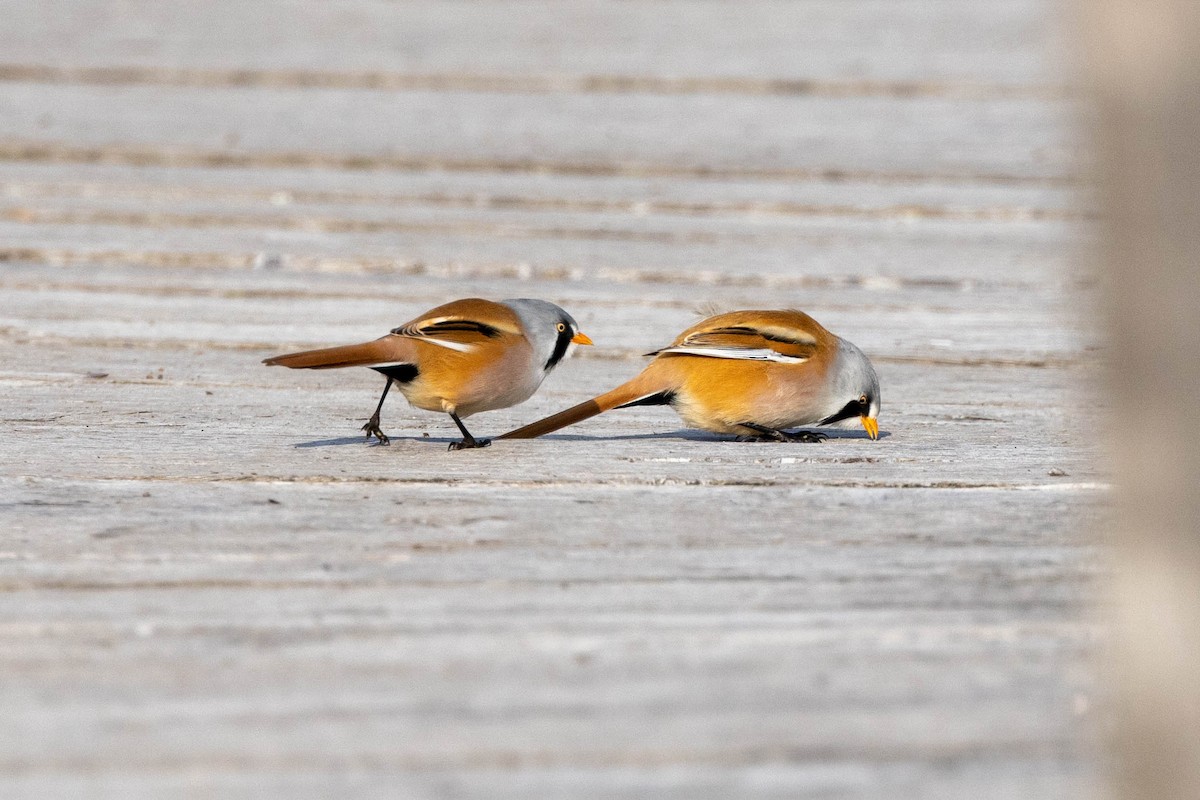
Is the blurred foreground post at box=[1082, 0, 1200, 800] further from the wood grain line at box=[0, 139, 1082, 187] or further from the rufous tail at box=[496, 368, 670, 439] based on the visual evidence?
the wood grain line at box=[0, 139, 1082, 187]

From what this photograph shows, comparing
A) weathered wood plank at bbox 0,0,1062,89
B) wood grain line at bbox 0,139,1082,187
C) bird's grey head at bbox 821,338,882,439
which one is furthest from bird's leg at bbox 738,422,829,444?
weathered wood plank at bbox 0,0,1062,89

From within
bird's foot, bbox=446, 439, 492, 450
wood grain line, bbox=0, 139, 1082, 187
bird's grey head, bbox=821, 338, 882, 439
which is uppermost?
wood grain line, bbox=0, 139, 1082, 187

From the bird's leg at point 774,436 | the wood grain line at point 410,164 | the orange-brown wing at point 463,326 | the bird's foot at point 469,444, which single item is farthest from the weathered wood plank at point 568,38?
the bird's foot at point 469,444

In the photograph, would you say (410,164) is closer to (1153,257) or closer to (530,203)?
(530,203)

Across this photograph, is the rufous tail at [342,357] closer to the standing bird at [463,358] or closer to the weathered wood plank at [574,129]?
the standing bird at [463,358]

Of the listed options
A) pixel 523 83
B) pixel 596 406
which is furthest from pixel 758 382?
pixel 523 83

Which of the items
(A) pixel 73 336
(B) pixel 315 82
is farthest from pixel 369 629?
(B) pixel 315 82

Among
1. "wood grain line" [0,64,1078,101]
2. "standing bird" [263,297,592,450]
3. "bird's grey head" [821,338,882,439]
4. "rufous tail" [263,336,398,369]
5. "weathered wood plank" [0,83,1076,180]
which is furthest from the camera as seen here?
"wood grain line" [0,64,1078,101]
